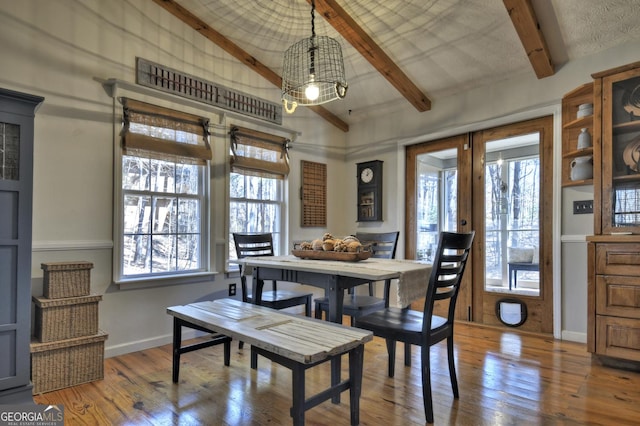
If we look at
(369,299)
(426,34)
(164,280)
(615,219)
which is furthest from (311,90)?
(615,219)

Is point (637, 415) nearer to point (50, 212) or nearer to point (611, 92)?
point (611, 92)

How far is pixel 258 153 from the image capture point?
4012 millimetres

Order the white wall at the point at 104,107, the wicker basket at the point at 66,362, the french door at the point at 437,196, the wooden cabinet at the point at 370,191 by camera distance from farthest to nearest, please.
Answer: the wooden cabinet at the point at 370,191
the french door at the point at 437,196
the white wall at the point at 104,107
the wicker basket at the point at 66,362

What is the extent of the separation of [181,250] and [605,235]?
3.46m

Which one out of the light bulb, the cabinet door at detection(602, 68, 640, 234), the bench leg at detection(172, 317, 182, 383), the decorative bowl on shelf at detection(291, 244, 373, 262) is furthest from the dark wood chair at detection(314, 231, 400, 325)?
the cabinet door at detection(602, 68, 640, 234)

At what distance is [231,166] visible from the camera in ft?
12.3

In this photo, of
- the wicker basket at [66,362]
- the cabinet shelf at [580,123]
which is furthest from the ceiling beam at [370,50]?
the wicker basket at [66,362]

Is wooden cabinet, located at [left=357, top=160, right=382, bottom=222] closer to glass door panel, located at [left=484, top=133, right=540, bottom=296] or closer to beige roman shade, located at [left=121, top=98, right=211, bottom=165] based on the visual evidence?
glass door panel, located at [left=484, top=133, right=540, bottom=296]

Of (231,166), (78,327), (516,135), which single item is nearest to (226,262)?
(231,166)

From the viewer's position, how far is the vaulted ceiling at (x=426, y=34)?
2887 mm

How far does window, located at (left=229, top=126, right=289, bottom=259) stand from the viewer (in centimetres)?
385

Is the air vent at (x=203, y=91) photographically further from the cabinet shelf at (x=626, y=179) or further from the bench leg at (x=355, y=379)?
the cabinet shelf at (x=626, y=179)

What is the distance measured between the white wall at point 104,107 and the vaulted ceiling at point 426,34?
16 cm

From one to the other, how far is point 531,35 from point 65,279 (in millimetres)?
3851
